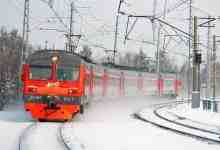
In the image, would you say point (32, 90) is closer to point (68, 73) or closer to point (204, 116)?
point (68, 73)

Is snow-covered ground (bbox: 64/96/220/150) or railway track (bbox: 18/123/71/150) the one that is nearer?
railway track (bbox: 18/123/71/150)

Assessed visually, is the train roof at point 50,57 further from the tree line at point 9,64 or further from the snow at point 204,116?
the tree line at point 9,64

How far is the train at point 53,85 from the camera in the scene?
1753 cm

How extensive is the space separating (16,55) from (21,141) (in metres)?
39.0

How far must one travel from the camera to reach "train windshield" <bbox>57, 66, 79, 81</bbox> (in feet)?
58.9

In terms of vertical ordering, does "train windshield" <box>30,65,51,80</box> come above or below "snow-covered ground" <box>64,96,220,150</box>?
above

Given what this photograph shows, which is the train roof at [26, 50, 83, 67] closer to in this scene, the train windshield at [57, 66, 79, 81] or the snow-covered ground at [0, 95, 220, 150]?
the train windshield at [57, 66, 79, 81]

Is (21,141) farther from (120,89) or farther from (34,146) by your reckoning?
(120,89)

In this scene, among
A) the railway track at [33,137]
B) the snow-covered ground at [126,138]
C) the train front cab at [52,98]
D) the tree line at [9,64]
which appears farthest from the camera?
the tree line at [9,64]

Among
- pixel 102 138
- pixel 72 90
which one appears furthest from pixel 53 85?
pixel 102 138

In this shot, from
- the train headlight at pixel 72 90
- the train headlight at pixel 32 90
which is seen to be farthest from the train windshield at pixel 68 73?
the train headlight at pixel 32 90

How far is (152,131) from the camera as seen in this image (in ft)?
51.9

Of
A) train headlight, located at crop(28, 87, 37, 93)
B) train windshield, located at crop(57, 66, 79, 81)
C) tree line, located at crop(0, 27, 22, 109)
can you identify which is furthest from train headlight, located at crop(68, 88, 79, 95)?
tree line, located at crop(0, 27, 22, 109)

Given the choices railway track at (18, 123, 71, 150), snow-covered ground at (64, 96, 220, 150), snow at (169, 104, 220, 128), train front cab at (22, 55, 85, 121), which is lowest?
snow at (169, 104, 220, 128)
